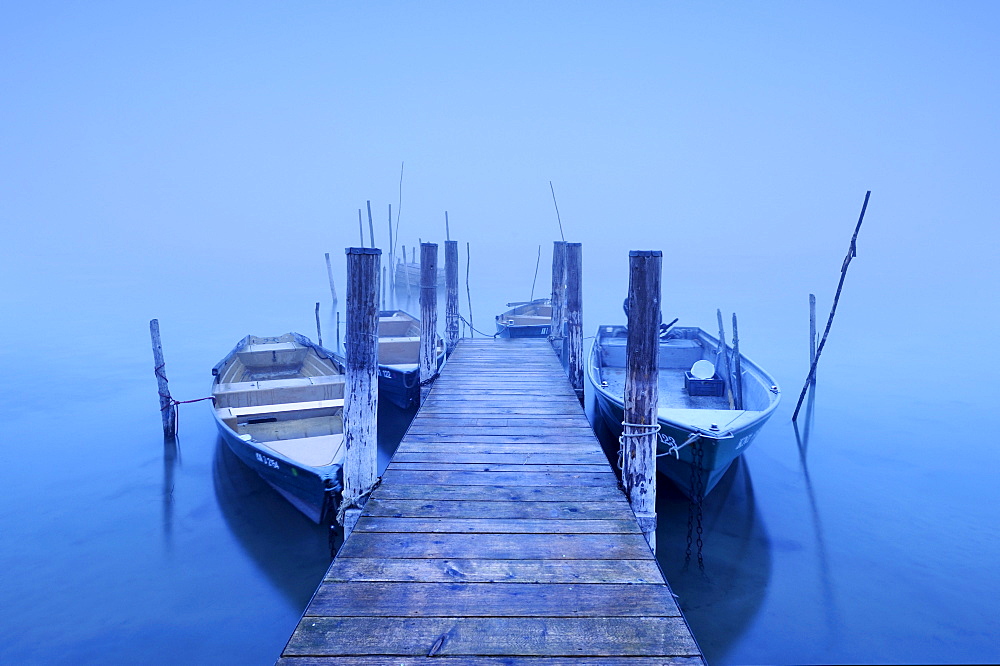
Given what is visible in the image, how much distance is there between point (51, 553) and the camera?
8.47 metres

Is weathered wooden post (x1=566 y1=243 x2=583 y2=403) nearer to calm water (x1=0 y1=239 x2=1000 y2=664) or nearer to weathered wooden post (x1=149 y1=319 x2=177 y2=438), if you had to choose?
calm water (x1=0 y1=239 x2=1000 y2=664)

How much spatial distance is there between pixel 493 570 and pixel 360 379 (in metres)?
2.52

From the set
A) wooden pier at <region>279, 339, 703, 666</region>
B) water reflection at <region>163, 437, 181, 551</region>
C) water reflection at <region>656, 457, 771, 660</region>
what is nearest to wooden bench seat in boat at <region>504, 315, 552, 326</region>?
water reflection at <region>656, 457, 771, 660</region>

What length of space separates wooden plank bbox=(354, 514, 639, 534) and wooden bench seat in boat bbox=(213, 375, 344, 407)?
706 centimetres

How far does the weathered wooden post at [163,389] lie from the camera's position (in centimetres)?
1158

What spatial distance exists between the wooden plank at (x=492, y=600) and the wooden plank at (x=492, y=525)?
76 centimetres

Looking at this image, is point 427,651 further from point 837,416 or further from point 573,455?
point 837,416

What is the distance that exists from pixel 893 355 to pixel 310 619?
27919mm

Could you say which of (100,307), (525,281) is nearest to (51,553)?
(100,307)

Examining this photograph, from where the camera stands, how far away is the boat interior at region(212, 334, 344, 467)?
28.9 ft

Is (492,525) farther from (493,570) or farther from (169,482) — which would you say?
(169,482)

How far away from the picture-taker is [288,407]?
10.2m

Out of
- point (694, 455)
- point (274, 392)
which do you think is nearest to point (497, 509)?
point (694, 455)

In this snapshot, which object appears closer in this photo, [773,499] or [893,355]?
[773,499]
